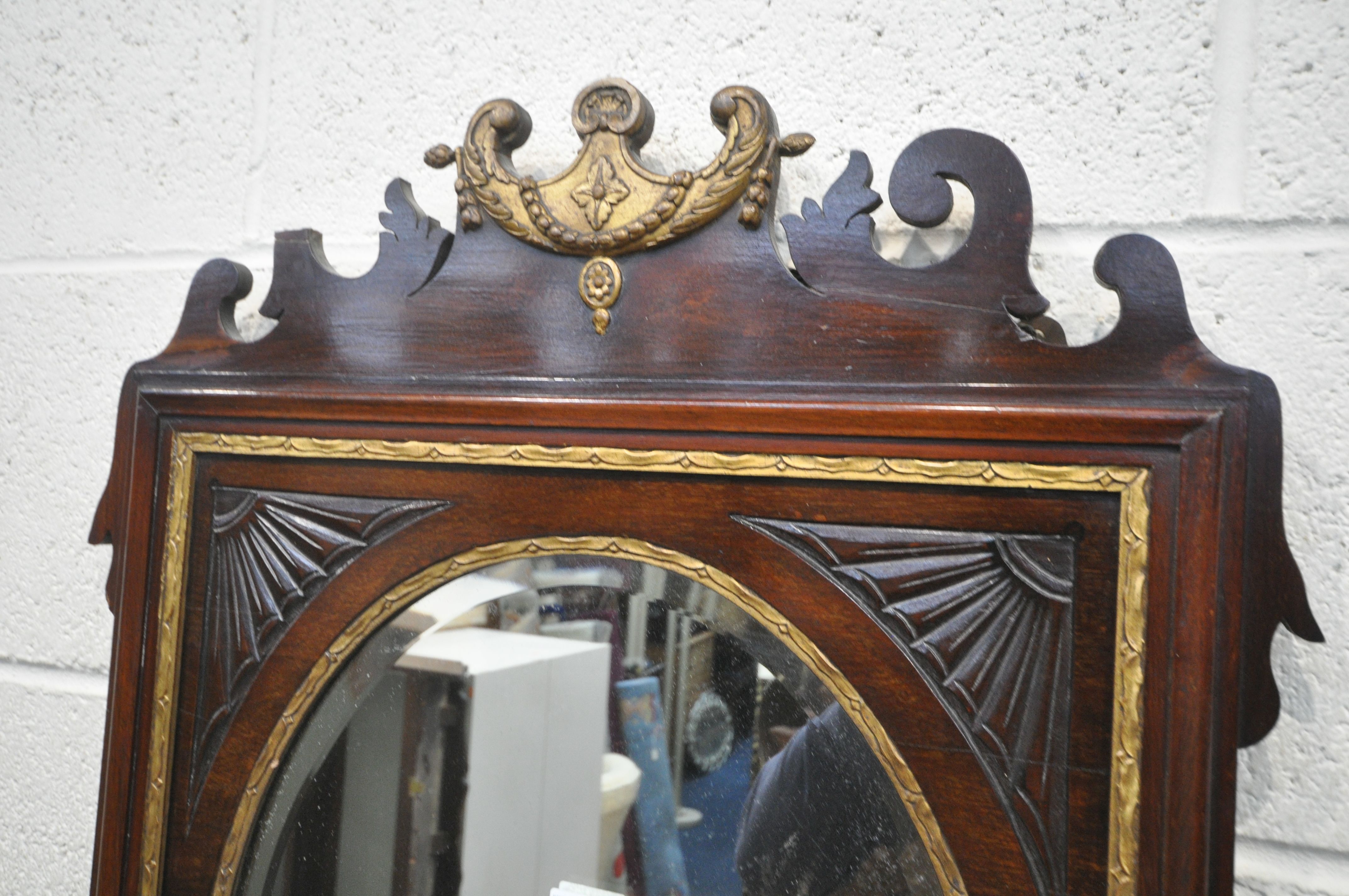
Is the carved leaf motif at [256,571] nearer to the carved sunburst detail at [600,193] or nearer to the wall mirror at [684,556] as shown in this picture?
the wall mirror at [684,556]

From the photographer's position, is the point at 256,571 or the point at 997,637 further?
the point at 256,571

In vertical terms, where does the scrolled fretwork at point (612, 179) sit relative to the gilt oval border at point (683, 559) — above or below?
above

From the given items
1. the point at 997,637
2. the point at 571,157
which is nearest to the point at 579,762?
the point at 997,637

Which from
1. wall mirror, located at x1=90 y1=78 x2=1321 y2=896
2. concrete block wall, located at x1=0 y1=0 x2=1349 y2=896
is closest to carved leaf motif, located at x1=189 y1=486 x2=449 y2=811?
wall mirror, located at x1=90 y1=78 x2=1321 y2=896

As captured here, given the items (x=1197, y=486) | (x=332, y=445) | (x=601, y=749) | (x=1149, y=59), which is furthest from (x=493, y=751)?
(x=1149, y=59)

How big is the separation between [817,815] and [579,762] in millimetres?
105

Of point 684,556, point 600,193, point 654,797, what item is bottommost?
point 654,797

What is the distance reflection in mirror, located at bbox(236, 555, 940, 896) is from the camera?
39 centimetres

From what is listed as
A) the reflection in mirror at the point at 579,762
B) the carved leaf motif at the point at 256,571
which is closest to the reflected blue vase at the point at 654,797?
the reflection in mirror at the point at 579,762

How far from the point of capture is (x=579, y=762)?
427 mm

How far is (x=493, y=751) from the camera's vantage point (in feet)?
1.44

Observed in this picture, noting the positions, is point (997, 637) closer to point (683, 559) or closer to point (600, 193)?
point (683, 559)

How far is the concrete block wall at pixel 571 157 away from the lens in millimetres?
385

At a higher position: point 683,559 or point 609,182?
point 609,182
